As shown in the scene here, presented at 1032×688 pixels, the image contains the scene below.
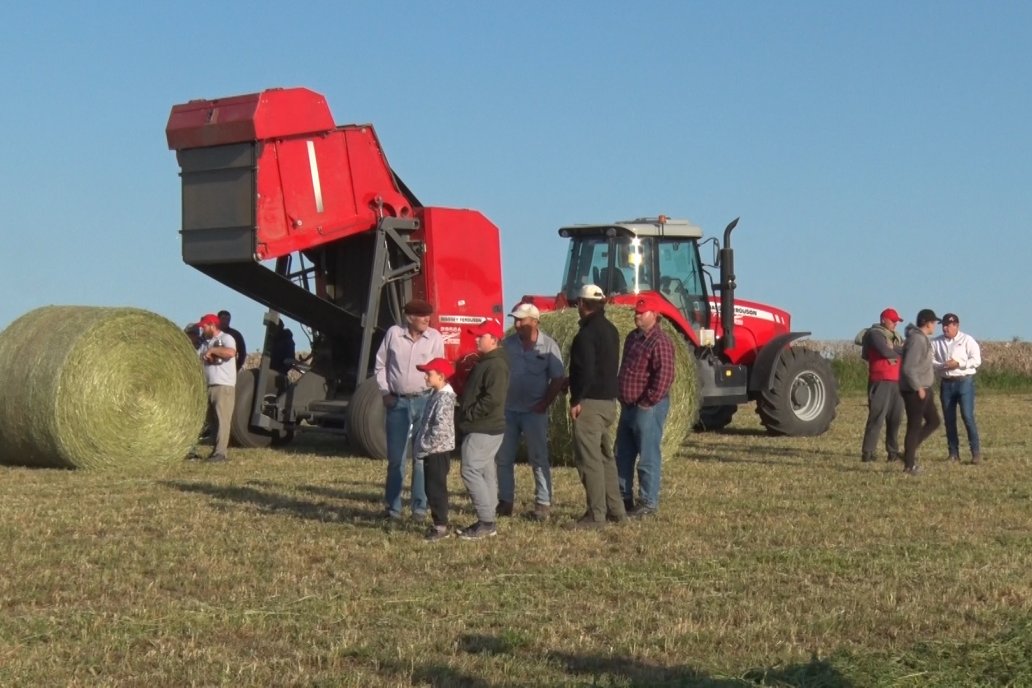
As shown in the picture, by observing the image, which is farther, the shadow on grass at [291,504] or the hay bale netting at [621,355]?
the hay bale netting at [621,355]

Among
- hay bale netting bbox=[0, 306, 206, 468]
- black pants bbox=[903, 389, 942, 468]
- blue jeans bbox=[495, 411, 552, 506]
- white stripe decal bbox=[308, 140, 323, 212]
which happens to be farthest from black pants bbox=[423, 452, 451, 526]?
white stripe decal bbox=[308, 140, 323, 212]

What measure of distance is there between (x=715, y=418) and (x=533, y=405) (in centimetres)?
1101

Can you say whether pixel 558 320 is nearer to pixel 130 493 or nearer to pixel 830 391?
pixel 130 493

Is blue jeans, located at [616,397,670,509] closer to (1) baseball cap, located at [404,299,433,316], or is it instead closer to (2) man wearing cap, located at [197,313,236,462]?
(1) baseball cap, located at [404,299,433,316]

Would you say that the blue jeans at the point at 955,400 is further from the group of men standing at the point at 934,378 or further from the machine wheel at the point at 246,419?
the machine wheel at the point at 246,419

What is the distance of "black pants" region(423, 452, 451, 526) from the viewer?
34.1ft

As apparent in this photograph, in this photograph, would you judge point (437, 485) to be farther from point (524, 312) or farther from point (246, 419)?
point (246, 419)

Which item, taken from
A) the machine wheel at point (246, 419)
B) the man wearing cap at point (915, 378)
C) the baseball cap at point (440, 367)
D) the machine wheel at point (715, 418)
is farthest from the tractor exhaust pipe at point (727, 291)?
the baseball cap at point (440, 367)

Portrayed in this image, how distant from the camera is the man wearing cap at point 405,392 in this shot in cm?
1120

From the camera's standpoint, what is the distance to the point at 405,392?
1133 cm

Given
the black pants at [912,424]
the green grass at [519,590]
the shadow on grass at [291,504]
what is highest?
the black pants at [912,424]

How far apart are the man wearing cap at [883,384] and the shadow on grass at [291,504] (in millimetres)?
5998

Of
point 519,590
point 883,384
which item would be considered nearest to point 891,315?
point 883,384

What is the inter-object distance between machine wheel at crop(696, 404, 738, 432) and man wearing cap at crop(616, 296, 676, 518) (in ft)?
32.9
